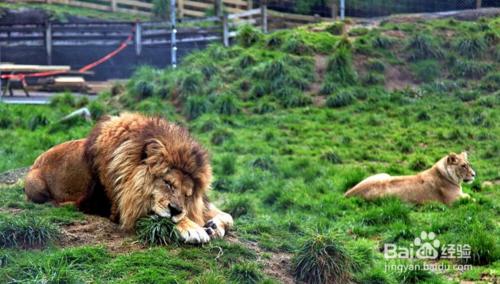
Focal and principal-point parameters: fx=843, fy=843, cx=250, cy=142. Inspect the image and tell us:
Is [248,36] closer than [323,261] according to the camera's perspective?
No

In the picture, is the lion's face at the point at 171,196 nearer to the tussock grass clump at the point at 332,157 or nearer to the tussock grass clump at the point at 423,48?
the tussock grass clump at the point at 332,157

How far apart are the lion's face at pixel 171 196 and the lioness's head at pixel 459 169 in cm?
572

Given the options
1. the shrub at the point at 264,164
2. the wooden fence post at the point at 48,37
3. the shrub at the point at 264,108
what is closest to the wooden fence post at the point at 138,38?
the wooden fence post at the point at 48,37

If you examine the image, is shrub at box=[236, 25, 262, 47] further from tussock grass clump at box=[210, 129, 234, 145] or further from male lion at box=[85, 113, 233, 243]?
male lion at box=[85, 113, 233, 243]

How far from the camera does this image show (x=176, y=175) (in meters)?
7.43

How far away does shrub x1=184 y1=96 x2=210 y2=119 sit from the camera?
17.0 m

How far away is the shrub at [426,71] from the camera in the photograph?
18.9 meters

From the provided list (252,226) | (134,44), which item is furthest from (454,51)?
(252,226)

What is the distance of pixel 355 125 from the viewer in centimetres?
1658

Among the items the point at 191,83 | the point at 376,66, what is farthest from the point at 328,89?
the point at 191,83

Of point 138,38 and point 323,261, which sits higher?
point 138,38

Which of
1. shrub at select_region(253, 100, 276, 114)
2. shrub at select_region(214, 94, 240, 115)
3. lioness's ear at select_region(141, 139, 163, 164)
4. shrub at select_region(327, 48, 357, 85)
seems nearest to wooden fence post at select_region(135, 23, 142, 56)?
shrub at select_region(327, 48, 357, 85)

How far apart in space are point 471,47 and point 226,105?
6.30 meters

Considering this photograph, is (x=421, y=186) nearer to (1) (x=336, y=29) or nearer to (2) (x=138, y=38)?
(1) (x=336, y=29)
